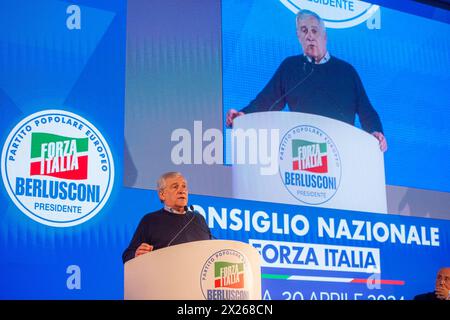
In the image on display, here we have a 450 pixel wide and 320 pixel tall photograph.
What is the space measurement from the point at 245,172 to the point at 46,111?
1281mm

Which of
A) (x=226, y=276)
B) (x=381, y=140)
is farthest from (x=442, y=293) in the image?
(x=226, y=276)

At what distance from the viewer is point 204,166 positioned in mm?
4820

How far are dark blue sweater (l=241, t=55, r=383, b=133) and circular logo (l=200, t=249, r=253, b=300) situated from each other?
2.10 m

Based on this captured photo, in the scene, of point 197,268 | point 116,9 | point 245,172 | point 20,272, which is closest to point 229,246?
point 197,268

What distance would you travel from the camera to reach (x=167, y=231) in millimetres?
4250

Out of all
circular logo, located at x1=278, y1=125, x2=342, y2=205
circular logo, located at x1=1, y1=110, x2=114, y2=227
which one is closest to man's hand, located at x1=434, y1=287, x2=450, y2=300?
circular logo, located at x1=278, y1=125, x2=342, y2=205

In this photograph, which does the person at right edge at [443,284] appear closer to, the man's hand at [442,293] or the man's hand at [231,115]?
the man's hand at [442,293]

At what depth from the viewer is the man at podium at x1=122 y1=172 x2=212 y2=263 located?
4.21 meters

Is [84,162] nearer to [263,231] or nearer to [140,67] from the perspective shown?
[140,67]

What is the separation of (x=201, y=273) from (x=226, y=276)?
0.10 metres

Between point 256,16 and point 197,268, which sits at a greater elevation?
point 256,16

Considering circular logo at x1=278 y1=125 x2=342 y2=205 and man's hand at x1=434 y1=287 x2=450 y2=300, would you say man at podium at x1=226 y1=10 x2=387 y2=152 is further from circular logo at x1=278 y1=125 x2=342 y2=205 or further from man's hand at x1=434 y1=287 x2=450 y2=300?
man's hand at x1=434 y1=287 x2=450 y2=300

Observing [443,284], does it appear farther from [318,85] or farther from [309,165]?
[318,85]

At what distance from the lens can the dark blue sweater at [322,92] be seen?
521cm
